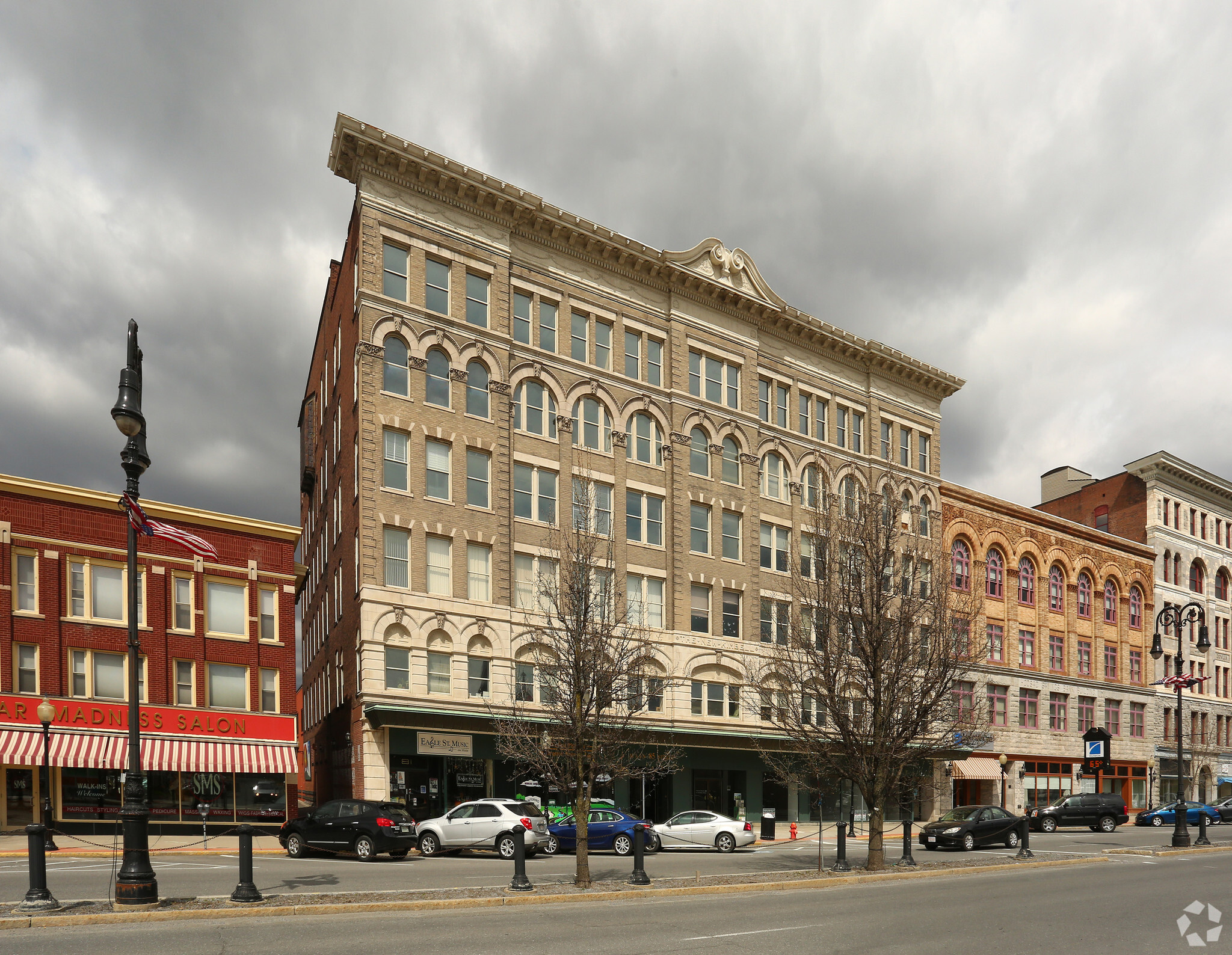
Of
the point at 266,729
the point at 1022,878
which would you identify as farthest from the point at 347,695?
the point at 1022,878

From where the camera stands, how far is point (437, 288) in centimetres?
3672

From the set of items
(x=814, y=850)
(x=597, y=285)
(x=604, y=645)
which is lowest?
(x=814, y=850)

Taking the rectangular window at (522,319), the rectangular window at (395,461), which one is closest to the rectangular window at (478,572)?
the rectangular window at (395,461)

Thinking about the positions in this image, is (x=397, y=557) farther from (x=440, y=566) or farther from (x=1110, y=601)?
(x=1110, y=601)

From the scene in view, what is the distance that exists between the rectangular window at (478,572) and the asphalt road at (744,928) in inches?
726

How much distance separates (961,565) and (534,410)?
28.9 m

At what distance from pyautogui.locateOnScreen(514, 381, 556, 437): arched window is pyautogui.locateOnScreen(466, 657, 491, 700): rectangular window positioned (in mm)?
8937

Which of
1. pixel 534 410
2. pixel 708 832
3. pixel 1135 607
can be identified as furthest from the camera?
pixel 1135 607

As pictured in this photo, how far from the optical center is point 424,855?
28.1 meters

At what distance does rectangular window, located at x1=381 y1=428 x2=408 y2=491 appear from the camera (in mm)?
34719

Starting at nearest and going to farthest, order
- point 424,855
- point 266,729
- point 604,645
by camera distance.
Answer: point 604,645
point 424,855
point 266,729

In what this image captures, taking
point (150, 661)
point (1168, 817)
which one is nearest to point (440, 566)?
point (150, 661)

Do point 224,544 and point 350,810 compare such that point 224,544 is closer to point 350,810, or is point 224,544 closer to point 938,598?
point 350,810

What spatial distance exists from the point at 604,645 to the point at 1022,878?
11506mm
